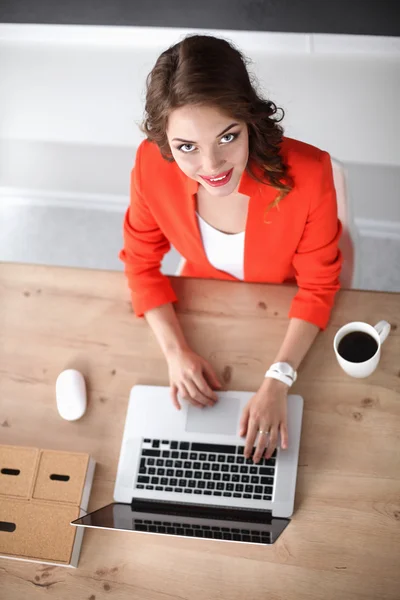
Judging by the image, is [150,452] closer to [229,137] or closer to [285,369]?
[285,369]

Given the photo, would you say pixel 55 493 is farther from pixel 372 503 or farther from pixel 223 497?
pixel 372 503

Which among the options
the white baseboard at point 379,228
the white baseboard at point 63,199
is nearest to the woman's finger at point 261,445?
the white baseboard at point 379,228

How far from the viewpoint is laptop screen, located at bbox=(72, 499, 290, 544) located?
46.0 inches

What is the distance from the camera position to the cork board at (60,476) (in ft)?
4.03

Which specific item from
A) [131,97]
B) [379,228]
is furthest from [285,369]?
[131,97]

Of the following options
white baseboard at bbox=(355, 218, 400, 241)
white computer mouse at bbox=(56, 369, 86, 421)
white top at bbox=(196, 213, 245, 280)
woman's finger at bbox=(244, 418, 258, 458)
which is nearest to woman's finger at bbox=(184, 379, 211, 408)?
woman's finger at bbox=(244, 418, 258, 458)

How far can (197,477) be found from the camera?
1251 millimetres

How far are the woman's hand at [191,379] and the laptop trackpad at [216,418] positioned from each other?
1cm

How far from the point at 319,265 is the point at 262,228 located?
5.6 inches

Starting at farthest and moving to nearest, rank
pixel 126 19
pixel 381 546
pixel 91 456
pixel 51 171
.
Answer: pixel 51 171
pixel 126 19
pixel 91 456
pixel 381 546

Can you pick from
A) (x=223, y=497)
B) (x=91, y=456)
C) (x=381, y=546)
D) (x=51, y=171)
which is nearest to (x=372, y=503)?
(x=381, y=546)

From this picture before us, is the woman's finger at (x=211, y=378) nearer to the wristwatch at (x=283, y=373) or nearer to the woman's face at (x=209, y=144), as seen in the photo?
the wristwatch at (x=283, y=373)

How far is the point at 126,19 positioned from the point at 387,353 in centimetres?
141

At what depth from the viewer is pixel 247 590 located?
1.17m
